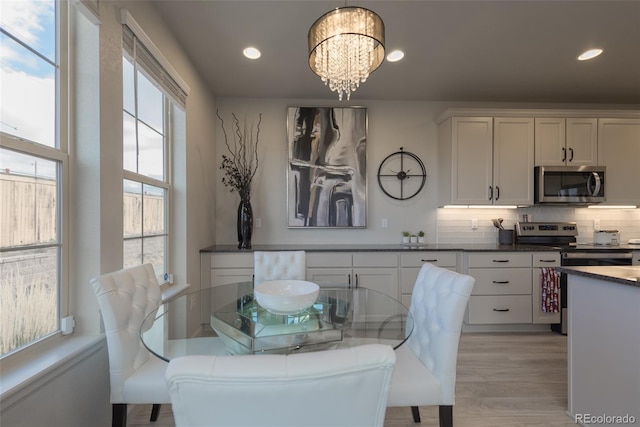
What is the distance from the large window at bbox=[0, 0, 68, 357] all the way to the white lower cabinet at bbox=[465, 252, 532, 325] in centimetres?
325

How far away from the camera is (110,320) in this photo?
4.04 feet

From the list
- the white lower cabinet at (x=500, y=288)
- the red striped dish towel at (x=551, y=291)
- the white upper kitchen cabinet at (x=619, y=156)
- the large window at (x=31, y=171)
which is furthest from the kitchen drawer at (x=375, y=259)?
the white upper kitchen cabinet at (x=619, y=156)

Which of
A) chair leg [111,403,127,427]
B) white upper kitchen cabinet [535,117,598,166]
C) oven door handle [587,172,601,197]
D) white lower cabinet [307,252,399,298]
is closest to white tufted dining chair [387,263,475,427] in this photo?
chair leg [111,403,127,427]

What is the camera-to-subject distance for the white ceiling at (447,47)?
204 cm

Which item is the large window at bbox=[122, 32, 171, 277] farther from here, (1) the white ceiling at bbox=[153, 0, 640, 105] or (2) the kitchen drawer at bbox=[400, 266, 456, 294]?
(2) the kitchen drawer at bbox=[400, 266, 456, 294]

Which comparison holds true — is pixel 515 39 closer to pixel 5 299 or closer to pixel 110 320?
pixel 110 320

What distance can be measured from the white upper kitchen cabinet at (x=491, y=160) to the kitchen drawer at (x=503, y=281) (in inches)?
30.2

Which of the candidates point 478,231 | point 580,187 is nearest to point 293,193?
point 478,231

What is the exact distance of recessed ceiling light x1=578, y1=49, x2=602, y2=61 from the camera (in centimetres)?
254

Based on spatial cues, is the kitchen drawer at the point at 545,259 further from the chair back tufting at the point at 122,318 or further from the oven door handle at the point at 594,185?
the chair back tufting at the point at 122,318

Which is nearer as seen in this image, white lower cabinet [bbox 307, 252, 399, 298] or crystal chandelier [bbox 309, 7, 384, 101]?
crystal chandelier [bbox 309, 7, 384, 101]

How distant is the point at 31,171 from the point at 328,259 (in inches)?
90.6

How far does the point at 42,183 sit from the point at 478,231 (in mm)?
3914

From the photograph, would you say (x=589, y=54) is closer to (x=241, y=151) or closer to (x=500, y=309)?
(x=500, y=309)
